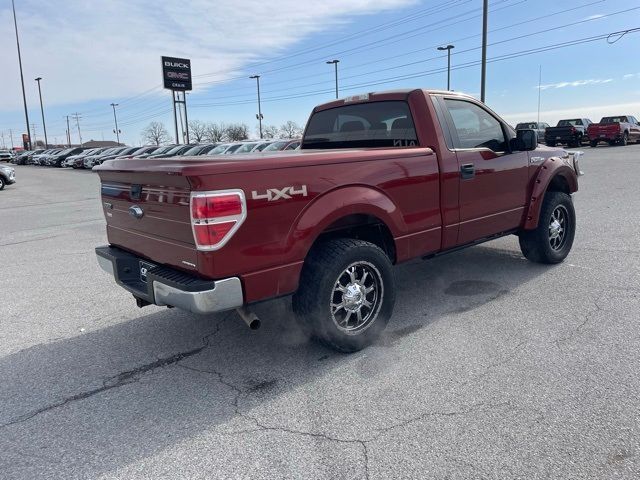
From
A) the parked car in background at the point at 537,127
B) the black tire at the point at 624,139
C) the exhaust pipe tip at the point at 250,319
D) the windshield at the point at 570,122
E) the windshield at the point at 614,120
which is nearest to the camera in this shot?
the exhaust pipe tip at the point at 250,319

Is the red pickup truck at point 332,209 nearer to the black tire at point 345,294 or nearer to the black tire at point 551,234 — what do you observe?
the black tire at point 345,294

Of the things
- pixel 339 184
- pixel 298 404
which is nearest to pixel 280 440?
pixel 298 404

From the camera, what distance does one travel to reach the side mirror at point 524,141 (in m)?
4.96

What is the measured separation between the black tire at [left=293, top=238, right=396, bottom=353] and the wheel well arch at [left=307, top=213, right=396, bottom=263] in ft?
0.35

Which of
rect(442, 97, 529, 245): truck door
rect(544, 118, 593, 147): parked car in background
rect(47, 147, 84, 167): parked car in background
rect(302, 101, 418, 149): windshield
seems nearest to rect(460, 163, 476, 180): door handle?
rect(442, 97, 529, 245): truck door

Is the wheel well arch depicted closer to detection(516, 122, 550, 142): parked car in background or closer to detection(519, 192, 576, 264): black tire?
detection(519, 192, 576, 264): black tire

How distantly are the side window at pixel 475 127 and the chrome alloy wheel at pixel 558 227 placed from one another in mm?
1312

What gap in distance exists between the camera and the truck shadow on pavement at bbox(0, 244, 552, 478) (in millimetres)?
2729

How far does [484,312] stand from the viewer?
447 centimetres

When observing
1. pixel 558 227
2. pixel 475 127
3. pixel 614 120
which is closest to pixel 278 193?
pixel 475 127

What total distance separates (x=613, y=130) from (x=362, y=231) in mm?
32159

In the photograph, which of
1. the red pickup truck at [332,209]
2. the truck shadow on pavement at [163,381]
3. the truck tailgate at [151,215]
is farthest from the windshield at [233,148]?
the truck tailgate at [151,215]

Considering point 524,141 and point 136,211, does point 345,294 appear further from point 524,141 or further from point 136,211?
point 524,141

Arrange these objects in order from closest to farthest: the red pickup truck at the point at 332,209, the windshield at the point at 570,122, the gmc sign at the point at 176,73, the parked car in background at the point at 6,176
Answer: the red pickup truck at the point at 332,209, the parked car in background at the point at 6,176, the windshield at the point at 570,122, the gmc sign at the point at 176,73
